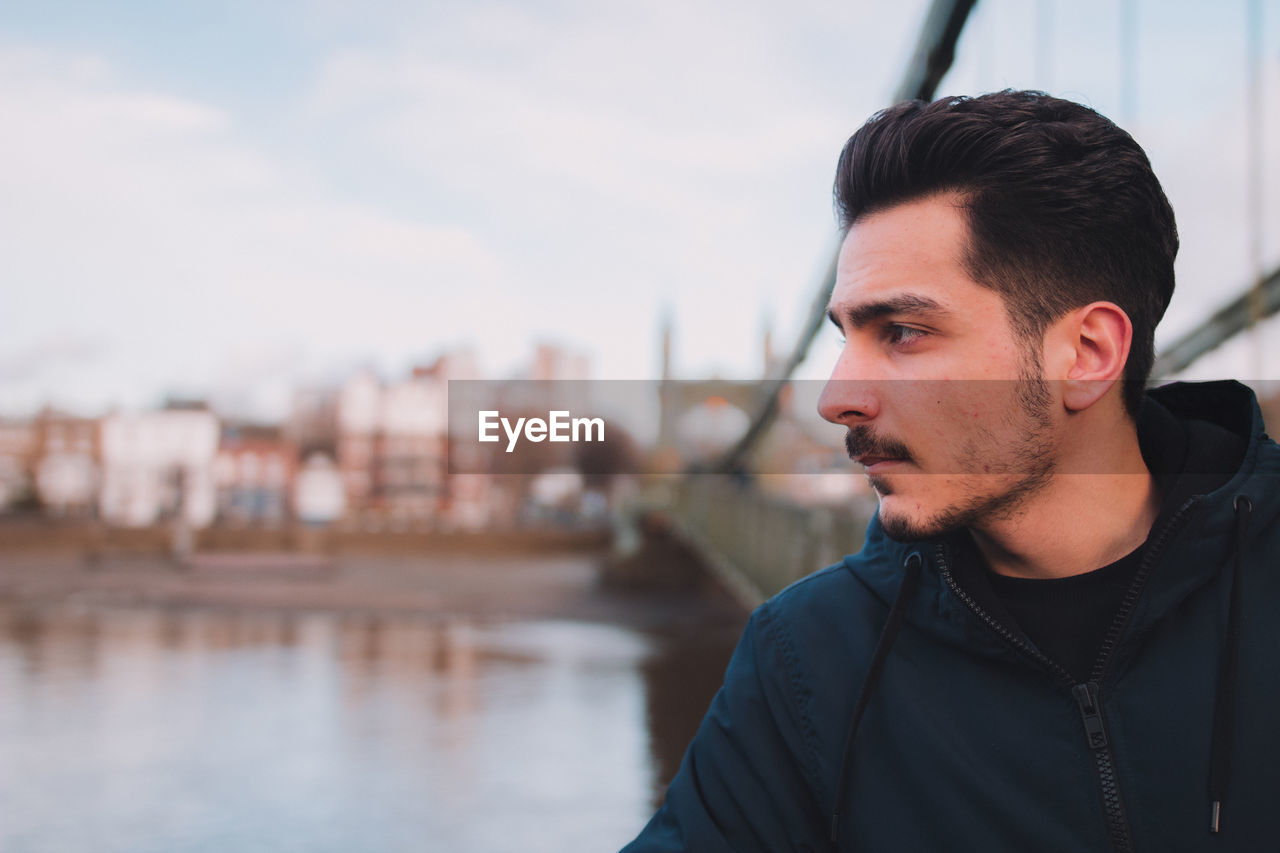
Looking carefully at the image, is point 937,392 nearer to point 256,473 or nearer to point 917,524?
point 917,524

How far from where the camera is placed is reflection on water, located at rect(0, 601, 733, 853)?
480 cm

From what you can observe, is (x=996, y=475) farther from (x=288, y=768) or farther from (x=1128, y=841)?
(x=288, y=768)

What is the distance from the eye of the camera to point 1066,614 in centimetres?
128

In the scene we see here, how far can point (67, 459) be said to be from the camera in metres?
59.7

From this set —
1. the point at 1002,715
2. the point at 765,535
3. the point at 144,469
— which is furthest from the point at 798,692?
the point at 144,469

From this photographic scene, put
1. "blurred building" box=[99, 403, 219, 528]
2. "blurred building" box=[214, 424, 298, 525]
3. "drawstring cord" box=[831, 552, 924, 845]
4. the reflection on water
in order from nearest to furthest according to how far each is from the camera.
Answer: "drawstring cord" box=[831, 552, 924, 845]
the reflection on water
"blurred building" box=[99, 403, 219, 528]
"blurred building" box=[214, 424, 298, 525]

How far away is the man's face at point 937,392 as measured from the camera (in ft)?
4.21

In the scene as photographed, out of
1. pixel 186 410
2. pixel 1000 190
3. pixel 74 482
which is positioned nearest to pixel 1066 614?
pixel 1000 190

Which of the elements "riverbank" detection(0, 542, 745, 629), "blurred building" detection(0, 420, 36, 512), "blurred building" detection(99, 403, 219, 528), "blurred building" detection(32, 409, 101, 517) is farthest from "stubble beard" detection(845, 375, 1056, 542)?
"blurred building" detection(0, 420, 36, 512)

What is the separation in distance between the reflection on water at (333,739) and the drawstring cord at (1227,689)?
12.1ft

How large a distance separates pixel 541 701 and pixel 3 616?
857 cm

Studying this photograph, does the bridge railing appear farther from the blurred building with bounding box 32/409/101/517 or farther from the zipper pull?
the blurred building with bounding box 32/409/101/517

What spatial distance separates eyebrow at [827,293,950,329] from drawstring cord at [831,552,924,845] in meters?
0.28

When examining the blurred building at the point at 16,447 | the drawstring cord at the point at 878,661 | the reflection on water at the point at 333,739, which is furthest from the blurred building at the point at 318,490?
the drawstring cord at the point at 878,661
